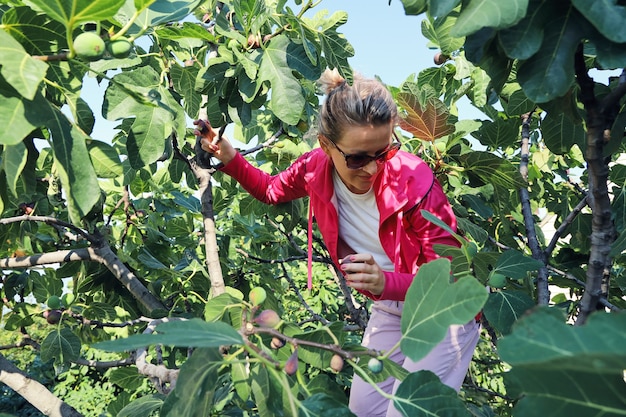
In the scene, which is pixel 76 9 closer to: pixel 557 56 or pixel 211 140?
pixel 557 56

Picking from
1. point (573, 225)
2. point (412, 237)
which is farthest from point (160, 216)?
point (573, 225)

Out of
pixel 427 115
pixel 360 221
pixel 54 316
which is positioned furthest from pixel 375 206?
pixel 54 316

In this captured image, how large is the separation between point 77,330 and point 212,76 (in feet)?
4.97

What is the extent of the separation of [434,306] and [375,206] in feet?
4.35

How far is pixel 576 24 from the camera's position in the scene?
0.99 meters

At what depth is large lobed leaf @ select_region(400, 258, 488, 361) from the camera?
89 cm

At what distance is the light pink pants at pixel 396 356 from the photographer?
198 centimetres

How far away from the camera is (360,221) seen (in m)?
2.33

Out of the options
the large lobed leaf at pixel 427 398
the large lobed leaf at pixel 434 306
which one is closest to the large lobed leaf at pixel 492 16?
the large lobed leaf at pixel 434 306

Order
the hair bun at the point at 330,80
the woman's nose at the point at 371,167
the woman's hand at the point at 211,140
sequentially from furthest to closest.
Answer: the hair bun at the point at 330,80, the woman's hand at the point at 211,140, the woman's nose at the point at 371,167

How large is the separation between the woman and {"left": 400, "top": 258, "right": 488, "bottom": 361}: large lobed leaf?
29.6 inches

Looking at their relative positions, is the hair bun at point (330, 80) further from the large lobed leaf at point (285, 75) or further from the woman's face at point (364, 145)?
the large lobed leaf at point (285, 75)

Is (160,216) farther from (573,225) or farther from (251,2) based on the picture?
(573,225)

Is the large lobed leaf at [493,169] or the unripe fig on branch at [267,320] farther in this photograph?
the large lobed leaf at [493,169]
